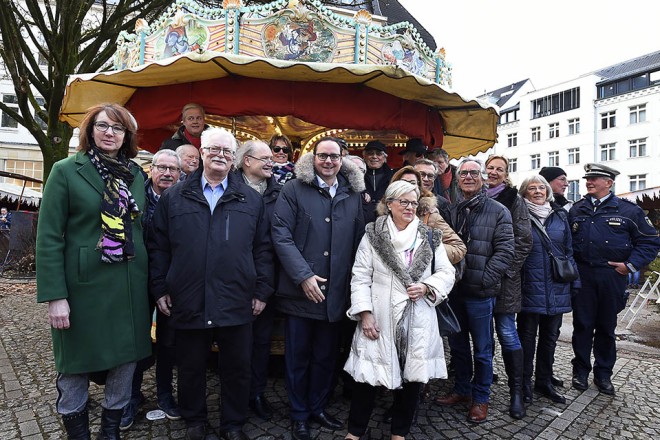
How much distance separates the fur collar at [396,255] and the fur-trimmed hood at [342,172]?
48 cm

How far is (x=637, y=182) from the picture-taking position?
30391mm

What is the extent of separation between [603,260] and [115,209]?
4494 mm

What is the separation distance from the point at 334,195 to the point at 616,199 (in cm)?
314

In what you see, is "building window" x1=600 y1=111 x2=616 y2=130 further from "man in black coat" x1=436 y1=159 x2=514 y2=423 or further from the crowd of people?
"man in black coat" x1=436 y1=159 x2=514 y2=423

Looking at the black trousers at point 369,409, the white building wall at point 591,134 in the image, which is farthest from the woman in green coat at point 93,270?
the white building wall at point 591,134

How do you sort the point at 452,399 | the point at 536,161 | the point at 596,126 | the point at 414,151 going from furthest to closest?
the point at 536,161 → the point at 596,126 → the point at 414,151 → the point at 452,399

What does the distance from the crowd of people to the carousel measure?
3.97 feet

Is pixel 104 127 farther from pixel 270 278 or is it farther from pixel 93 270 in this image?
pixel 270 278

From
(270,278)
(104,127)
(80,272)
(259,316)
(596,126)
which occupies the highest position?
(596,126)

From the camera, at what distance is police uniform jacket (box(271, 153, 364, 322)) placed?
121 inches

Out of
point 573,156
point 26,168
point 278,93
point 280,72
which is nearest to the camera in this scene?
point 280,72

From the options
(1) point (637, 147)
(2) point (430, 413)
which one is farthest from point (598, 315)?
(1) point (637, 147)

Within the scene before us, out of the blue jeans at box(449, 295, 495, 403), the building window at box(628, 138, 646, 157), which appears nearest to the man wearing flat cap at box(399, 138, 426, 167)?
the blue jeans at box(449, 295, 495, 403)

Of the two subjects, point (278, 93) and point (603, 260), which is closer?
point (603, 260)
